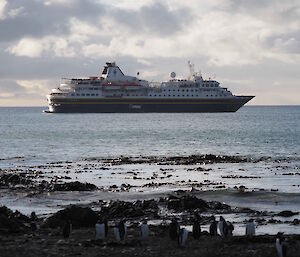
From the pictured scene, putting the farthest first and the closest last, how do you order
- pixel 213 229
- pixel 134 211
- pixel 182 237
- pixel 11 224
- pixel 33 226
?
pixel 134 211, pixel 33 226, pixel 11 224, pixel 213 229, pixel 182 237

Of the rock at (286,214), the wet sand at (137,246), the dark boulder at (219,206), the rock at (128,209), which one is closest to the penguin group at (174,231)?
the wet sand at (137,246)

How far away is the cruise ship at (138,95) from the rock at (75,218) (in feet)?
435

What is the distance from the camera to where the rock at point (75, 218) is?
1933 cm

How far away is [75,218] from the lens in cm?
1955

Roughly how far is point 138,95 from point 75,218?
136 metres

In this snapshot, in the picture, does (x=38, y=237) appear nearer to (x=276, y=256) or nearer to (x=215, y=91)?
(x=276, y=256)

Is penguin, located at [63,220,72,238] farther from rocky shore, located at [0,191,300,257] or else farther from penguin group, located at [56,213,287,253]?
rocky shore, located at [0,191,300,257]

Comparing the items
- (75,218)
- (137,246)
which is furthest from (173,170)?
(137,246)

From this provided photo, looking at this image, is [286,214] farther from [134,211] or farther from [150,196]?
[150,196]

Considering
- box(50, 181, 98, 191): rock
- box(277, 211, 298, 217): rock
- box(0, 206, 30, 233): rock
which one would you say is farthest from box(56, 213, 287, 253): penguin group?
box(50, 181, 98, 191): rock

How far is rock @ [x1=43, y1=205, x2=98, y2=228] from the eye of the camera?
19.3 m

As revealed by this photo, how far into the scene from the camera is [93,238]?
17453 millimetres

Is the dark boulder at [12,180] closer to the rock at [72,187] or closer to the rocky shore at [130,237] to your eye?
the rock at [72,187]

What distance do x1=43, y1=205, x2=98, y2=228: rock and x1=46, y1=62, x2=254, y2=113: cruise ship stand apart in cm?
13267
